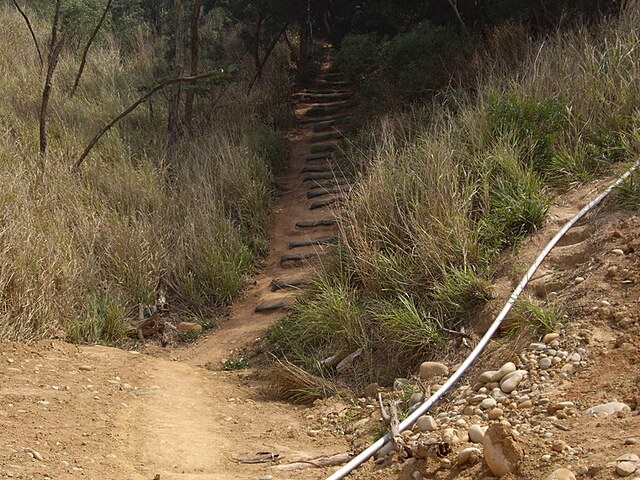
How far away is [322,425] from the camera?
4.83 metres

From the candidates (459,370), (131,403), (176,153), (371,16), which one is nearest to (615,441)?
(459,370)

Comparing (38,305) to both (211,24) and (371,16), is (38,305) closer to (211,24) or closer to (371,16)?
(371,16)

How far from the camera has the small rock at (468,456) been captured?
11.4 feet

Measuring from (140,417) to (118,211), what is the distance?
3875 mm

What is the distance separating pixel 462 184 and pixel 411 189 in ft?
1.35

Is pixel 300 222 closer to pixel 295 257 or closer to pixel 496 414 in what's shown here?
pixel 295 257

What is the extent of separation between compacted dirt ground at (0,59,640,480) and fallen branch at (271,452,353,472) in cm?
5

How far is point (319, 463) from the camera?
415cm

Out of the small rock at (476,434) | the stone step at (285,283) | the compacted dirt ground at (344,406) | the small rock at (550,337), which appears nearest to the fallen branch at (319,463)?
the compacted dirt ground at (344,406)

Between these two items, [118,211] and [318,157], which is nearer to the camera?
[118,211]

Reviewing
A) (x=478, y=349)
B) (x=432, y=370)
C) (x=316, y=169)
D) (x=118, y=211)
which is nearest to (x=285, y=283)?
(x=118, y=211)

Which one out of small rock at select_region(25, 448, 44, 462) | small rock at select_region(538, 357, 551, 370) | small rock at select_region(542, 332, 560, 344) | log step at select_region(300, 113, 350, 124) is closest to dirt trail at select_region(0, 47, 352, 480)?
small rock at select_region(25, 448, 44, 462)

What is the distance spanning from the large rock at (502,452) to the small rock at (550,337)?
4.01 feet

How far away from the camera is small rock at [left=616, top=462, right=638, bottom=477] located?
2865 mm
